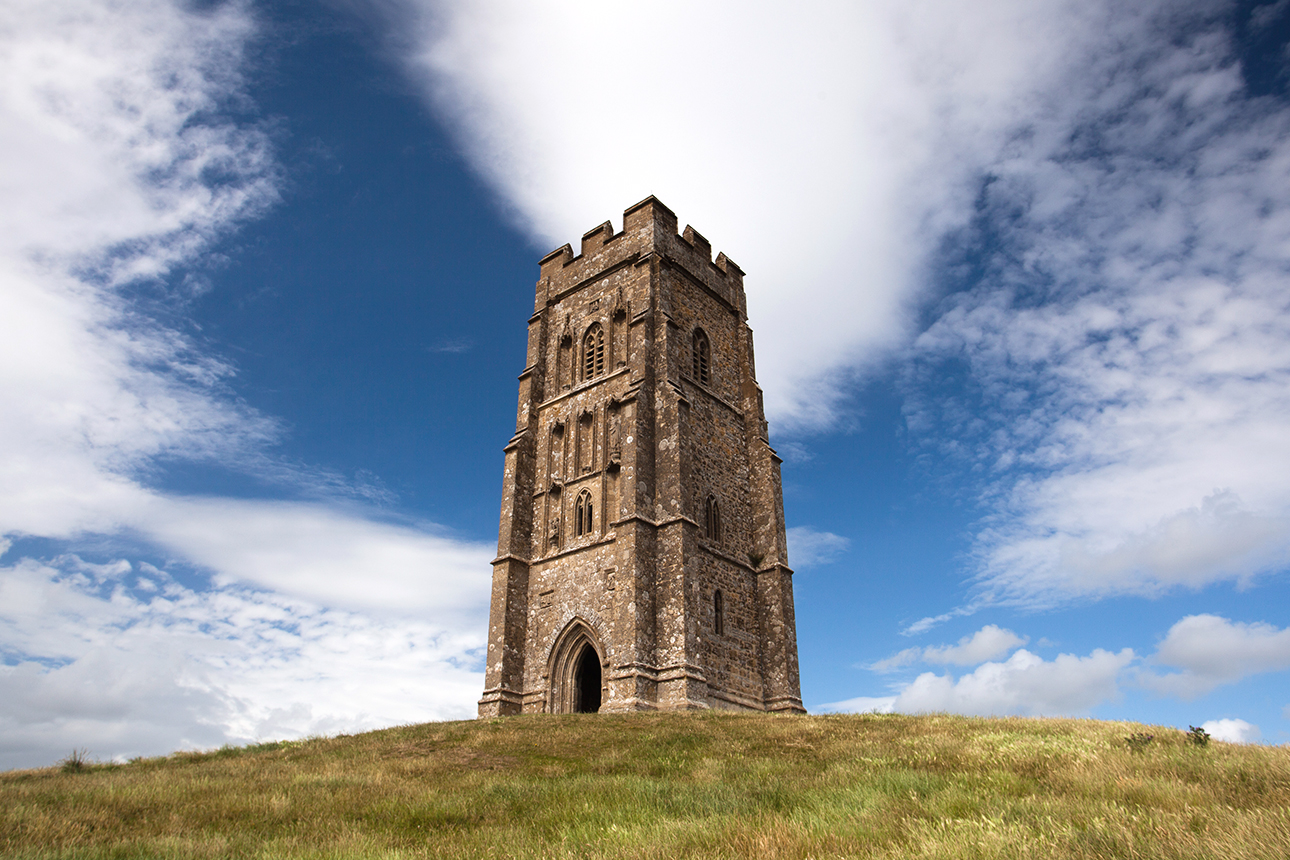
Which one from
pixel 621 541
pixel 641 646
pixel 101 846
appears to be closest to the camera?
pixel 101 846

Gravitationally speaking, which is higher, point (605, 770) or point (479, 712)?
point (479, 712)

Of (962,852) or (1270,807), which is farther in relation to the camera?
(1270,807)

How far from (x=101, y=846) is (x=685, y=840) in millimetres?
5826

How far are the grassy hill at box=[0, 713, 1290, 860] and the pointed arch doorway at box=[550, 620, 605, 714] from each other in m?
9.38

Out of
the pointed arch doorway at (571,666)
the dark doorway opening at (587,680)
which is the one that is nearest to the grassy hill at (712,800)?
the pointed arch doorway at (571,666)

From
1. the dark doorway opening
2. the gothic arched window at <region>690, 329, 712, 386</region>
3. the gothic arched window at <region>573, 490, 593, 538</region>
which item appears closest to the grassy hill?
the dark doorway opening

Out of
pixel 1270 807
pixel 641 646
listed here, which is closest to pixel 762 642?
pixel 641 646

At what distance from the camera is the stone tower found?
75.7 ft

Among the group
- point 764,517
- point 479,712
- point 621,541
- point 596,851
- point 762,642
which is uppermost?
point 764,517

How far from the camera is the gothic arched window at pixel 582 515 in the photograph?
85.3 feet

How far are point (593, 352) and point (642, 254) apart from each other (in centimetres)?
406

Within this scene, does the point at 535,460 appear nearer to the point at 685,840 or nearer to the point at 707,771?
the point at 707,771

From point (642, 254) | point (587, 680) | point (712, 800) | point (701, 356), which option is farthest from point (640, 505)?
point (712, 800)

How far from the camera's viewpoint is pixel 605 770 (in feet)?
39.5
